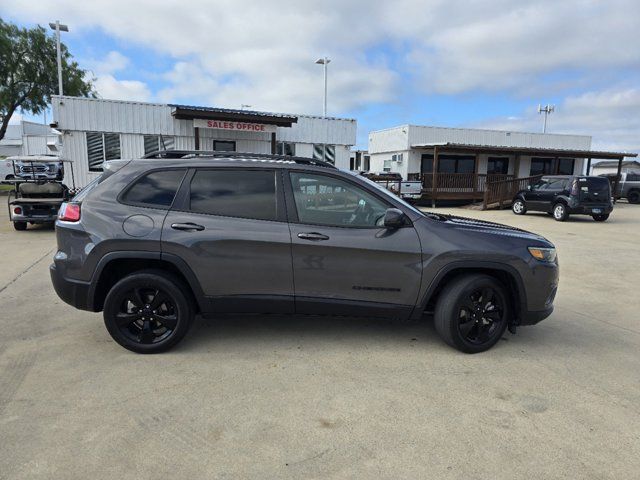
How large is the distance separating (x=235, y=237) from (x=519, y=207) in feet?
58.0

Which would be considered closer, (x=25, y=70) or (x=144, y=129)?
(x=144, y=129)

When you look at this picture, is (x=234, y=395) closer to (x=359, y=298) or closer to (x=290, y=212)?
(x=359, y=298)

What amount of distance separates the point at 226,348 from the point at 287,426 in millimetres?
1353

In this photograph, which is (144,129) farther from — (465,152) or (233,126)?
(465,152)

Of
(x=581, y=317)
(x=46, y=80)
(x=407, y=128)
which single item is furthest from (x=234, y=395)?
(x=46, y=80)

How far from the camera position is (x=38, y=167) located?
12695 millimetres

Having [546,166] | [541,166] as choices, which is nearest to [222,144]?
[541,166]

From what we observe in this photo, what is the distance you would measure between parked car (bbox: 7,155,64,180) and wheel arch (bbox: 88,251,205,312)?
10.1 meters

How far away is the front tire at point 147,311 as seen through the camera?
12.2ft

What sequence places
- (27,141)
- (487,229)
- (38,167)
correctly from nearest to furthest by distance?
(487,229) < (38,167) < (27,141)

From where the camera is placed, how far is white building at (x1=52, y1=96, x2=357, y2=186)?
1759 cm

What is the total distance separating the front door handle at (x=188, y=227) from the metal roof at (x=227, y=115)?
50.1ft

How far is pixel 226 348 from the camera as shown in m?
3.98

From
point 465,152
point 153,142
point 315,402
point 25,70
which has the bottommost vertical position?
point 315,402
